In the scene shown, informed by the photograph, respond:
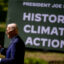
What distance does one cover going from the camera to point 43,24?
5.54 meters

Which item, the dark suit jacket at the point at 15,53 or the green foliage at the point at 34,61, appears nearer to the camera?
the dark suit jacket at the point at 15,53

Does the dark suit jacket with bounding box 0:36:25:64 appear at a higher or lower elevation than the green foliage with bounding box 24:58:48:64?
higher

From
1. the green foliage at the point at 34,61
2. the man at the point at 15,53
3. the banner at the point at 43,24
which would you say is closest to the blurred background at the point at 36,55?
the green foliage at the point at 34,61

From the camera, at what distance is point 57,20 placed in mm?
5547

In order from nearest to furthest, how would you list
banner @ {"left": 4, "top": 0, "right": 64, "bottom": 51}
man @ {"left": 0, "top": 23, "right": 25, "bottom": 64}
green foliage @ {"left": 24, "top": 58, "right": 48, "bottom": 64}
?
man @ {"left": 0, "top": 23, "right": 25, "bottom": 64}, banner @ {"left": 4, "top": 0, "right": 64, "bottom": 51}, green foliage @ {"left": 24, "top": 58, "right": 48, "bottom": 64}

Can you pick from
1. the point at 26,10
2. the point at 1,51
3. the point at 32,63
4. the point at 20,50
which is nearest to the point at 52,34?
the point at 26,10

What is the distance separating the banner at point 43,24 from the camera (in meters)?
5.52

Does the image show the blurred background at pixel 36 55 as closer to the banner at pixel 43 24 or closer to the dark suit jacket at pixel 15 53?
the banner at pixel 43 24

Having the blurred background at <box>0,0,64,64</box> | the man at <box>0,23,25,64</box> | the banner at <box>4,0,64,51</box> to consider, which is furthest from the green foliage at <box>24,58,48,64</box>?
the man at <box>0,23,25,64</box>

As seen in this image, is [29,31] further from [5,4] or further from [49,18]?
[5,4]

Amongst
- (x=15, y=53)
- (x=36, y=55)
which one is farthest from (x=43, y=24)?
(x=15, y=53)

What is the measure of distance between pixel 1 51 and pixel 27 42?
1.28m

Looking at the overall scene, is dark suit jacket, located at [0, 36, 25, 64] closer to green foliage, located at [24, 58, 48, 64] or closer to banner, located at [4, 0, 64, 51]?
banner, located at [4, 0, 64, 51]

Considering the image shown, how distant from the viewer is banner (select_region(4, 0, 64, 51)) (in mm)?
5516
